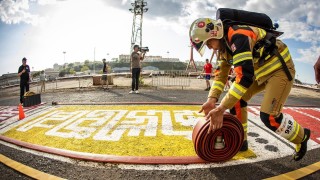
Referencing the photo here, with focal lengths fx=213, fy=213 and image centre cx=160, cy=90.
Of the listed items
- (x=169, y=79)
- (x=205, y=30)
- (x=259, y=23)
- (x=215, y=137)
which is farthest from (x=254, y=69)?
(x=169, y=79)

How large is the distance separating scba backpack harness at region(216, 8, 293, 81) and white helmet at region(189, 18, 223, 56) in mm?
137

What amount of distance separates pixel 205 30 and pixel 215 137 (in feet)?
4.57

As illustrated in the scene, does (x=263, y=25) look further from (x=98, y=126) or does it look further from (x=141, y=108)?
(x=141, y=108)

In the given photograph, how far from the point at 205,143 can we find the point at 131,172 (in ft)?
3.37

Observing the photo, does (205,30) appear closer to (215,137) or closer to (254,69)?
(254,69)

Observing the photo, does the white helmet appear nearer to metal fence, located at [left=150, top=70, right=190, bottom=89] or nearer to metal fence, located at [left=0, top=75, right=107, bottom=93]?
metal fence, located at [left=0, top=75, right=107, bottom=93]

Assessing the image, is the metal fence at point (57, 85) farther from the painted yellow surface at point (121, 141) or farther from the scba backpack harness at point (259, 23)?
the scba backpack harness at point (259, 23)

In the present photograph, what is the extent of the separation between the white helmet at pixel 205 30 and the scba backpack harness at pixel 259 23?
0.45 ft

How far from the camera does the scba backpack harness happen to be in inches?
107

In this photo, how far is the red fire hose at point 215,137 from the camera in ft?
8.93

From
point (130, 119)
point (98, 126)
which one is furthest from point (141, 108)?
point (98, 126)

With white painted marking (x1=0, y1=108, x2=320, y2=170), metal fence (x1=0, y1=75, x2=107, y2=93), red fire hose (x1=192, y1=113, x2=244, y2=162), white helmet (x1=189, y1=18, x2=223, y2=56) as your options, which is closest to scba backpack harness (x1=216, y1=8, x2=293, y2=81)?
white helmet (x1=189, y1=18, x2=223, y2=56)

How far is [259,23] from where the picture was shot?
2.90m

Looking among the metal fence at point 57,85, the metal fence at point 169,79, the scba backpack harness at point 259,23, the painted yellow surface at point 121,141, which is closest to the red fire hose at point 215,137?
the painted yellow surface at point 121,141
